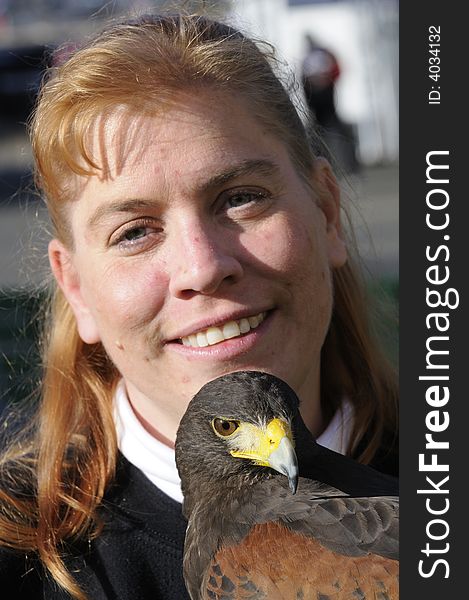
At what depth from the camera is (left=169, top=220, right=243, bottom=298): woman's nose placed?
2.36m

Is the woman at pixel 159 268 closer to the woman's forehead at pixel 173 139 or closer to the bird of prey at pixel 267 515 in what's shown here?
the woman's forehead at pixel 173 139

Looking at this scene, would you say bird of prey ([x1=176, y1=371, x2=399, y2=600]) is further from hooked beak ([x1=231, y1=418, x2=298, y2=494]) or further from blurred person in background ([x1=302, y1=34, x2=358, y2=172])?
blurred person in background ([x1=302, y1=34, x2=358, y2=172])

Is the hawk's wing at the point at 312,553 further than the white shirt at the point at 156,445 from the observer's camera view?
No

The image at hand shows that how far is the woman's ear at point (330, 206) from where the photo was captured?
282cm

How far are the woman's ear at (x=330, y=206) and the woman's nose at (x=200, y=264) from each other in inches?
18.1

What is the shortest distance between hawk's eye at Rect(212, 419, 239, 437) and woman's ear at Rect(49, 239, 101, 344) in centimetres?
66

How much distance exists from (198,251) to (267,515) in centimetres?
66

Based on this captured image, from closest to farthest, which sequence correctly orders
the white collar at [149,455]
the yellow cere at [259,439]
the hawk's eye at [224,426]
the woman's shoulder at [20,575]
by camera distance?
the yellow cere at [259,439]
the hawk's eye at [224,426]
the woman's shoulder at [20,575]
the white collar at [149,455]

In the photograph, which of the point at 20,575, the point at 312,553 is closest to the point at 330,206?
the point at 312,553

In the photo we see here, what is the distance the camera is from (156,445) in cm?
275

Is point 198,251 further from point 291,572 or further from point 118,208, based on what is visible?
point 291,572

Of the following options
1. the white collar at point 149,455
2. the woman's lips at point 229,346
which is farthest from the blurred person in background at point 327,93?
the woman's lips at point 229,346

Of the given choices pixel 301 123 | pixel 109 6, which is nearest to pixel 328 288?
pixel 301 123

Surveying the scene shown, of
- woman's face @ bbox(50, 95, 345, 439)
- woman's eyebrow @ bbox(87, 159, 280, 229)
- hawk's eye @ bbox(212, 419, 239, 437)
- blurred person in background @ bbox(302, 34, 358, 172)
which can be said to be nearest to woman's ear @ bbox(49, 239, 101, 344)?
woman's face @ bbox(50, 95, 345, 439)
